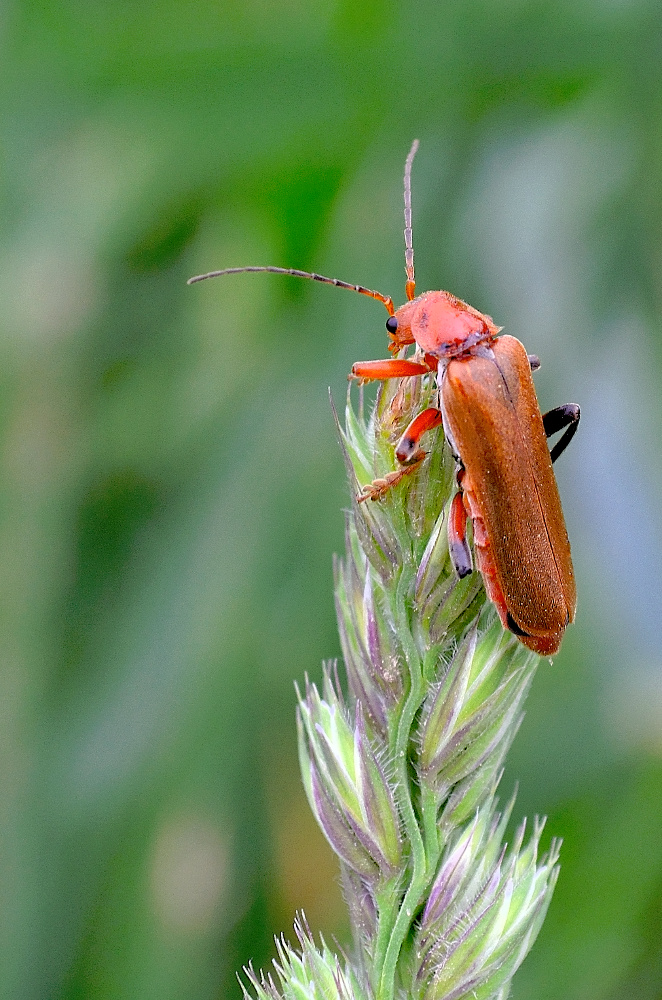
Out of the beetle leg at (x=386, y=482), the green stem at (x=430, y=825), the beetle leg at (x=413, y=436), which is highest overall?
the beetle leg at (x=413, y=436)

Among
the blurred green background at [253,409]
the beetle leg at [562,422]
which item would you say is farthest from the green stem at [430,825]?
the blurred green background at [253,409]

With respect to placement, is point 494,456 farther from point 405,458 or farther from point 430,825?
point 430,825

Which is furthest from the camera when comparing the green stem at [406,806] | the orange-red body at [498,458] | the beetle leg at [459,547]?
the orange-red body at [498,458]

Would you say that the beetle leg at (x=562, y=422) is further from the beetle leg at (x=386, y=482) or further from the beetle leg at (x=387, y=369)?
the beetle leg at (x=386, y=482)

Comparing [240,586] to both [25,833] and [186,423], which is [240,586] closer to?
[186,423]

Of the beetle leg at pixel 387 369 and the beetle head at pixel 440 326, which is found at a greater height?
the beetle head at pixel 440 326

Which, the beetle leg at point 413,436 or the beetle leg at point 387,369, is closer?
the beetle leg at point 413,436

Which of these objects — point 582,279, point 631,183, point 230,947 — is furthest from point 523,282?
point 230,947
